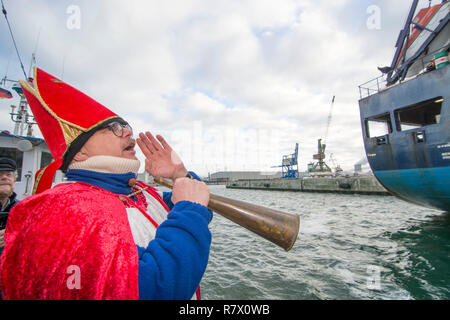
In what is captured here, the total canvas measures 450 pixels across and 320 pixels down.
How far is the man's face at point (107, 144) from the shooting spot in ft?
4.91

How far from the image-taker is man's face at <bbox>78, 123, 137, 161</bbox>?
1.50 m

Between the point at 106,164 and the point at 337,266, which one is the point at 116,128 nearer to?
the point at 106,164

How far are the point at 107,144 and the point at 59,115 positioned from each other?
0.39 metres

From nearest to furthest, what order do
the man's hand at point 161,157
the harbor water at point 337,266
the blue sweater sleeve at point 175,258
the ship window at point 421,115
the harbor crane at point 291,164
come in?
the blue sweater sleeve at point 175,258 < the man's hand at point 161,157 < the harbor water at point 337,266 < the ship window at point 421,115 < the harbor crane at point 291,164

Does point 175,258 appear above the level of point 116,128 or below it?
below

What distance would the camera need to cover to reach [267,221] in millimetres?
1249

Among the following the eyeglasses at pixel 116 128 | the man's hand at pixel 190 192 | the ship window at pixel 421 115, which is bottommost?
the man's hand at pixel 190 192

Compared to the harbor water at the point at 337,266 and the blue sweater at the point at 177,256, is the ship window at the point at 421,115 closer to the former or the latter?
the harbor water at the point at 337,266

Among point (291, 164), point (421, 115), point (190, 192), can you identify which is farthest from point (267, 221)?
point (291, 164)

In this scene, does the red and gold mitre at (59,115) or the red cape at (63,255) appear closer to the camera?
the red cape at (63,255)

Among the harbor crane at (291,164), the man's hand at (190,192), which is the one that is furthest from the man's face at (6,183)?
the harbor crane at (291,164)

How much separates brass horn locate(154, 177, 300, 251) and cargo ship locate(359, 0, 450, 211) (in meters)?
10.7

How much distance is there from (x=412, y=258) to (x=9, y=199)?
28.6 feet

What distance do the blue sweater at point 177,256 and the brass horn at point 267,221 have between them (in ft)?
0.69
